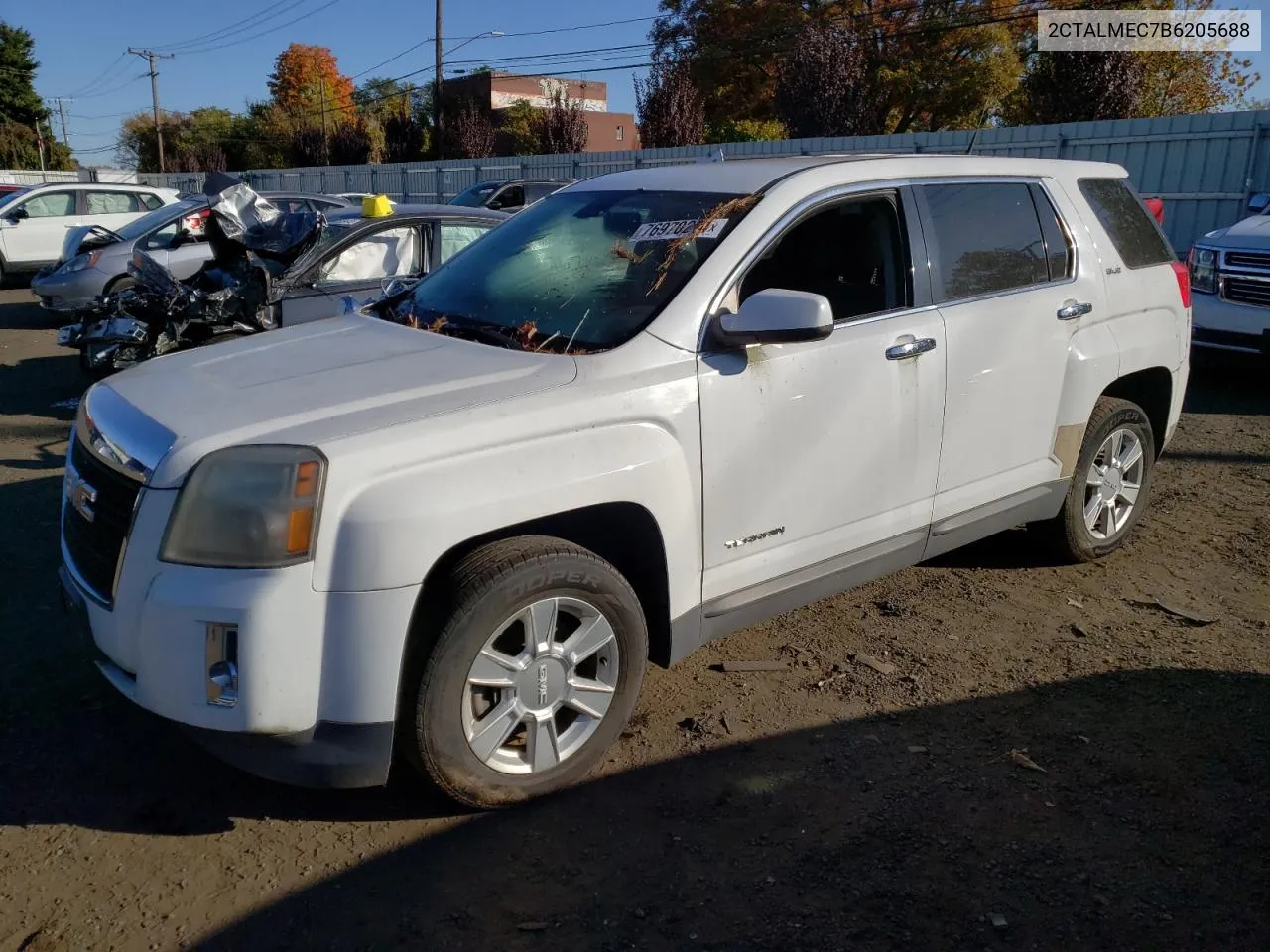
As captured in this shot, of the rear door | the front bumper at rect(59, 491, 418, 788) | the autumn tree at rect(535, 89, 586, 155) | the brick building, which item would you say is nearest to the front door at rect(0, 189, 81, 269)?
the rear door

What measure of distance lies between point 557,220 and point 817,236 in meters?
1.07

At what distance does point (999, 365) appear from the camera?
4.14 meters

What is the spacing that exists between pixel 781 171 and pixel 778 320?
3.03 ft

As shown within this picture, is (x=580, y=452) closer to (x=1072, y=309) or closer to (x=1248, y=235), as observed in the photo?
(x=1072, y=309)

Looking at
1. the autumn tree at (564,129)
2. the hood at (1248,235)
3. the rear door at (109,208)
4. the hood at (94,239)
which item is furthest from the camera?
the autumn tree at (564,129)

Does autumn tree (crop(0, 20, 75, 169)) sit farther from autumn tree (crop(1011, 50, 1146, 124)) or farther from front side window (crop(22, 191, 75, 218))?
autumn tree (crop(1011, 50, 1146, 124))

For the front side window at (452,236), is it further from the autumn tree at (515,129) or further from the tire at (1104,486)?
the autumn tree at (515,129)

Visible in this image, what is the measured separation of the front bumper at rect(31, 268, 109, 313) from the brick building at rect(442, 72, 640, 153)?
52472mm

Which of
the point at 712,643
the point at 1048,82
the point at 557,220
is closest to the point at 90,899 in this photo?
the point at 712,643

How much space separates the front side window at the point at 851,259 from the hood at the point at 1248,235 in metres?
6.36

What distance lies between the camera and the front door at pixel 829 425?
335 cm

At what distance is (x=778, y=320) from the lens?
319cm

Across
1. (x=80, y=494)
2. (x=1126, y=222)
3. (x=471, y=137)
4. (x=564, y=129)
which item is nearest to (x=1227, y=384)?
(x=1126, y=222)

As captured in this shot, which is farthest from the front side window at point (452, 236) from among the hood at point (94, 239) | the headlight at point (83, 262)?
the headlight at point (83, 262)
